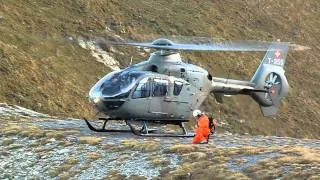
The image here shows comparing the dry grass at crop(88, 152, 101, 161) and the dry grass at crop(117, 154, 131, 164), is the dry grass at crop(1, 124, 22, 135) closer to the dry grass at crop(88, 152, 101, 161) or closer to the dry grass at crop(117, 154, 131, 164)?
the dry grass at crop(88, 152, 101, 161)

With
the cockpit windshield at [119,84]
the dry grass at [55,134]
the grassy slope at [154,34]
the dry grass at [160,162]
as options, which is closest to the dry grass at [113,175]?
the dry grass at [160,162]

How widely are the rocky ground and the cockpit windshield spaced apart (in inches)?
71.0

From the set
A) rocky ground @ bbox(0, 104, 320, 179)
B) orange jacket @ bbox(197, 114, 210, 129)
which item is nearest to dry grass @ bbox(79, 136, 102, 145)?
rocky ground @ bbox(0, 104, 320, 179)

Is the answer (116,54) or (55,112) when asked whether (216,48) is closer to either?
(55,112)

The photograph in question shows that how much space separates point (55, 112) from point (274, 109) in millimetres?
17014

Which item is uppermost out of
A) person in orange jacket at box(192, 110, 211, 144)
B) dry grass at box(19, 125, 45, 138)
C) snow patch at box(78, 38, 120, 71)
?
snow patch at box(78, 38, 120, 71)

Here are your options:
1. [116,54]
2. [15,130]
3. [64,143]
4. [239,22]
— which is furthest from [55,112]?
[239,22]

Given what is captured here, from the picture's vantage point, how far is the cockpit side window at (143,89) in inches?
928

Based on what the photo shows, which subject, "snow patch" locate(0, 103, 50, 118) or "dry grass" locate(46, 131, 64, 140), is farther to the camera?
"snow patch" locate(0, 103, 50, 118)

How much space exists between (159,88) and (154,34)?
33.4 metres

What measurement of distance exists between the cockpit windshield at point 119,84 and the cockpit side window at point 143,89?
0.95ft

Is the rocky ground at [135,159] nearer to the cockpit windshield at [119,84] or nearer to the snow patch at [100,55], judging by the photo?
the cockpit windshield at [119,84]

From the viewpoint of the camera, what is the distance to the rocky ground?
15.8 meters

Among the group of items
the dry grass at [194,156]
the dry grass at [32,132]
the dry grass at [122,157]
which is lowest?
the dry grass at [122,157]
